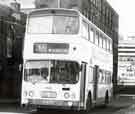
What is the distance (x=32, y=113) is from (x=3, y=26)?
2886cm

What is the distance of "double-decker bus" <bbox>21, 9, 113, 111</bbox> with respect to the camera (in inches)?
753

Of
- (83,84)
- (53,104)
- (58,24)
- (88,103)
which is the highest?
(58,24)

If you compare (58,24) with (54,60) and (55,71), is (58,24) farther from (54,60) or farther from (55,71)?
(55,71)

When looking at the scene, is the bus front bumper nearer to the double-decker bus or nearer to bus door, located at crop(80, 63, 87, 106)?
the double-decker bus

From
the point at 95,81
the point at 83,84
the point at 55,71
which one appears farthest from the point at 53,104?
the point at 95,81

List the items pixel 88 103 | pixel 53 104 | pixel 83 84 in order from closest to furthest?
1. pixel 53 104
2. pixel 83 84
3. pixel 88 103

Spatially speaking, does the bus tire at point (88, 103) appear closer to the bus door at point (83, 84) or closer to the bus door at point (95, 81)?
the bus door at point (83, 84)

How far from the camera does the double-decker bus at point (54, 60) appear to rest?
62.7ft

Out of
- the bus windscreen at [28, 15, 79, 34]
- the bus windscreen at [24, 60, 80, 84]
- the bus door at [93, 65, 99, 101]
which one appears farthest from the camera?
the bus door at [93, 65, 99, 101]

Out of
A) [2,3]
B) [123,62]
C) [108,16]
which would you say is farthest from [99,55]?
[123,62]

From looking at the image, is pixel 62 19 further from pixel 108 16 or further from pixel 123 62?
pixel 123 62

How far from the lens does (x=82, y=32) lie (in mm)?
19734

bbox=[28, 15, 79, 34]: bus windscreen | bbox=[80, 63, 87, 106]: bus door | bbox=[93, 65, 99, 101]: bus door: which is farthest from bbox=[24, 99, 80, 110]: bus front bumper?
bbox=[93, 65, 99, 101]: bus door

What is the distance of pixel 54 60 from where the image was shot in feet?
62.8
